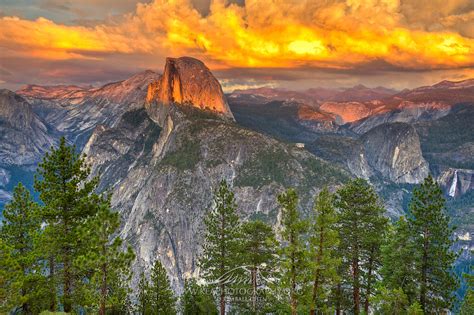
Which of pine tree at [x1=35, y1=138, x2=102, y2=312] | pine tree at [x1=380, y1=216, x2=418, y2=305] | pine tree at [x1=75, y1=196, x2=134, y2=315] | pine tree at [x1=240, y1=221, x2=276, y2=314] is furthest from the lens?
pine tree at [x1=240, y1=221, x2=276, y2=314]

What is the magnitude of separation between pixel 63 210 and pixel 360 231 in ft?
106

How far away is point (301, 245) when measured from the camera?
120 feet

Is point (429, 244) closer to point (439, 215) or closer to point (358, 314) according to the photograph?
point (439, 215)

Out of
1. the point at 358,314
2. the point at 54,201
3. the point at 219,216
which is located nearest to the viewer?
the point at 54,201

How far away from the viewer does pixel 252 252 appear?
50.5m

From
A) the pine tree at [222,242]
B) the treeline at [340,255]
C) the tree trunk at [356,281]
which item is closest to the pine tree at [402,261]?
the treeline at [340,255]

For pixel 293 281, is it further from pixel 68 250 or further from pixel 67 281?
pixel 68 250

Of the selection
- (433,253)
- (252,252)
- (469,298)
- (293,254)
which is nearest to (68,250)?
(293,254)

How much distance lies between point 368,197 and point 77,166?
108ft

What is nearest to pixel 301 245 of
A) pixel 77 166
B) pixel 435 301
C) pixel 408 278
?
pixel 408 278

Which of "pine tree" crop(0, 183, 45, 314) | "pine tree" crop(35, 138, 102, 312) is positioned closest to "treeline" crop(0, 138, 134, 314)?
"pine tree" crop(35, 138, 102, 312)

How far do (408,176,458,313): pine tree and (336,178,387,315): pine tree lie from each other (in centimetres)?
550

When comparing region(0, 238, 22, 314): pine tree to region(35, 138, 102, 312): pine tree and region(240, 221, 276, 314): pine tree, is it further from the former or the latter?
region(240, 221, 276, 314): pine tree

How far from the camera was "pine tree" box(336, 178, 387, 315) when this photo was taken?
156 ft
